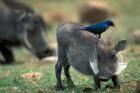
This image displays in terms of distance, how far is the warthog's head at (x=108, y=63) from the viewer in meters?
7.75

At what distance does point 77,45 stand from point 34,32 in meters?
7.58

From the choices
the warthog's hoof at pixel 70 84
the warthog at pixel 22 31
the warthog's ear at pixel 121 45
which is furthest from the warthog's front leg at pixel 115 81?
the warthog at pixel 22 31

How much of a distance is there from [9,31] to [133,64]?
17.6ft

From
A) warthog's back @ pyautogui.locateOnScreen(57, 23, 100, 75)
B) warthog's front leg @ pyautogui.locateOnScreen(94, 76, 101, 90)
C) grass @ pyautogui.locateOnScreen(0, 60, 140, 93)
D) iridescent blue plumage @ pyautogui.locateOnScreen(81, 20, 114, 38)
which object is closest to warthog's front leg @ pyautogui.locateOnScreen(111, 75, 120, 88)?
grass @ pyautogui.locateOnScreen(0, 60, 140, 93)

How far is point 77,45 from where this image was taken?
833 centimetres

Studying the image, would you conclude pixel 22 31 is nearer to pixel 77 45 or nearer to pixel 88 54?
pixel 77 45

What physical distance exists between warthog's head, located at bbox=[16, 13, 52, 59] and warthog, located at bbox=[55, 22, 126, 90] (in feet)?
22.5

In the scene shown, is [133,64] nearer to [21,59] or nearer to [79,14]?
[21,59]

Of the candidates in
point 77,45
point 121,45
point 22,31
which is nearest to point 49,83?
point 77,45

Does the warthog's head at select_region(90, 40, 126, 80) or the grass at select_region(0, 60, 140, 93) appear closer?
the warthog's head at select_region(90, 40, 126, 80)

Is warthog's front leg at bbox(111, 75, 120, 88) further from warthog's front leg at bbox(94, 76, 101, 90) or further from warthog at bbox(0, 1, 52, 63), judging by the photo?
warthog at bbox(0, 1, 52, 63)

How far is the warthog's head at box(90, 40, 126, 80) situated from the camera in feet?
25.4

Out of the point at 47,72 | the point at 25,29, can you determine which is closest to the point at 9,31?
the point at 25,29

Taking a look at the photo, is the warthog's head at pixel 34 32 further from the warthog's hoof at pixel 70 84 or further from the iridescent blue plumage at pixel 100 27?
the iridescent blue plumage at pixel 100 27
